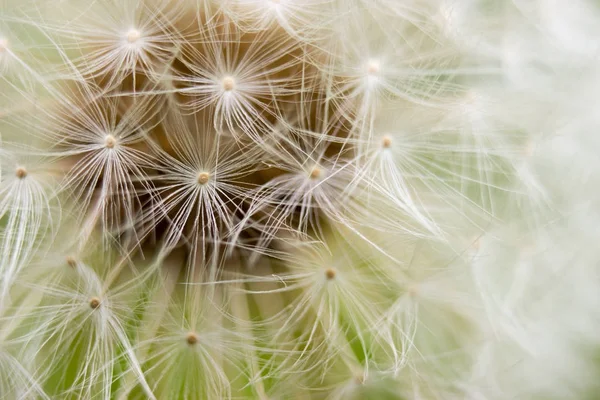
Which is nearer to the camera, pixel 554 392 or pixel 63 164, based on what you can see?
pixel 63 164

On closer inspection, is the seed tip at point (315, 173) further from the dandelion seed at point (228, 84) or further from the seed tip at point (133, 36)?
the seed tip at point (133, 36)

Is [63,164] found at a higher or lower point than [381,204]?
higher

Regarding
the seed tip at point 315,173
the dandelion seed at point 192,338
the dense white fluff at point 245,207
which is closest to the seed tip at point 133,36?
the dense white fluff at point 245,207

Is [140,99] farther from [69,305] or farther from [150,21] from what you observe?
[69,305]

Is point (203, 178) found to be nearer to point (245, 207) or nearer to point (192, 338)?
point (245, 207)

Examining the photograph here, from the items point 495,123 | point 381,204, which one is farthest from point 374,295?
point 495,123

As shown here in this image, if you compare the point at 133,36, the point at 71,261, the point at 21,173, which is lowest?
the point at 71,261

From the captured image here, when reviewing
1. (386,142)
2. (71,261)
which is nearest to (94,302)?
(71,261)
